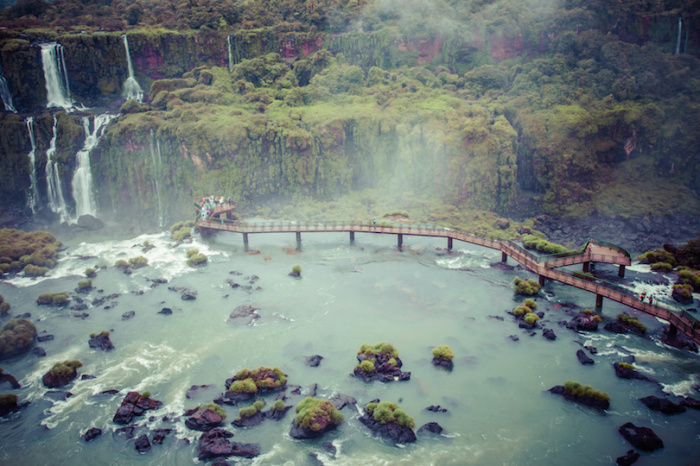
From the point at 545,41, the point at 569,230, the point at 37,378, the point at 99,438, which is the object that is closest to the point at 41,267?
the point at 37,378

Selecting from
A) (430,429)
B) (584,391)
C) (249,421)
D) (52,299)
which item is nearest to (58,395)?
(249,421)

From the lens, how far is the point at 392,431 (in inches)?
1417

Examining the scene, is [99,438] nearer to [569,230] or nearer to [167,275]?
[167,275]

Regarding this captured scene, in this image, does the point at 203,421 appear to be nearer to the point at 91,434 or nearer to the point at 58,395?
the point at 91,434

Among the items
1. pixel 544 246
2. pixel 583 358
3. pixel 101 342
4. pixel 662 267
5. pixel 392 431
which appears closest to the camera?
pixel 392 431

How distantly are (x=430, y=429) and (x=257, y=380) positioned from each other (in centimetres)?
1467

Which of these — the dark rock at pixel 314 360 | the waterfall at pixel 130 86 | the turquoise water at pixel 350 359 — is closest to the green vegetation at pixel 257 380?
the turquoise water at pixel 350 359

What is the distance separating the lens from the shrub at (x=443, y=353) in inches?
1760

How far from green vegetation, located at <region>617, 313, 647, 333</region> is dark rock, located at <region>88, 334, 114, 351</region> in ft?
165

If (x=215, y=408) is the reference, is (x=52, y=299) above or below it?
above

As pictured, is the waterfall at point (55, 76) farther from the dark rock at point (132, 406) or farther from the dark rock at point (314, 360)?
the dark rock at point (314, 360)

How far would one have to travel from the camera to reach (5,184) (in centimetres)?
9488

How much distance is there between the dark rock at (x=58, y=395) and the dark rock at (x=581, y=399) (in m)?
39.9

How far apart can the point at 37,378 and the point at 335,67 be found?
312ft
